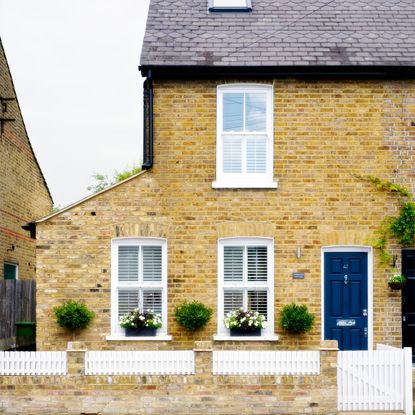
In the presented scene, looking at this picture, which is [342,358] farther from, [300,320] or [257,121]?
[257,121]

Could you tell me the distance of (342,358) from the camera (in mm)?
14141

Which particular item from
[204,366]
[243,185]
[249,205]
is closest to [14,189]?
[243,185]

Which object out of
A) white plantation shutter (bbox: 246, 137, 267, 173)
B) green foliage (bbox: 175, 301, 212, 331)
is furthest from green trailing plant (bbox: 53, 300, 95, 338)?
white plantation shutter (bbox: 246, 137, 267, 173)

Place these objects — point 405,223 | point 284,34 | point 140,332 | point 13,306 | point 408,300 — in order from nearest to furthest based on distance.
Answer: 1. point 140,332
2. point 405,223
3. point 408,300
4. point 284,34
5. point 13,306

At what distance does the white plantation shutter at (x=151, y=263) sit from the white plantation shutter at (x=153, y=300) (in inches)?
10.0

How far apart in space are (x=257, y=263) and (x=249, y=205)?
115 cm

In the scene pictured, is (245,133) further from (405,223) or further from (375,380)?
(375,380)

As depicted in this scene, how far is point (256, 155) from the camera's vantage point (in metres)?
17.2

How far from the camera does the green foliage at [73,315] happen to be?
1642 centimetres

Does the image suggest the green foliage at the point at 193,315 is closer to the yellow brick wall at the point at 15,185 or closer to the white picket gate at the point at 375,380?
the white picket gate at the point at 375,380

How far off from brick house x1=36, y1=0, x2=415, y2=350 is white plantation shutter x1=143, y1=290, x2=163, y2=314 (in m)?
0.03

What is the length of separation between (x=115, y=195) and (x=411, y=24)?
7.31m

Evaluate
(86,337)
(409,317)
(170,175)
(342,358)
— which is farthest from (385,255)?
(86,337)

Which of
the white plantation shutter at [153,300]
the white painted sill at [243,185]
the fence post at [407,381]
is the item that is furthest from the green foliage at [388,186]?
the white plantation shutter at [153,300]
